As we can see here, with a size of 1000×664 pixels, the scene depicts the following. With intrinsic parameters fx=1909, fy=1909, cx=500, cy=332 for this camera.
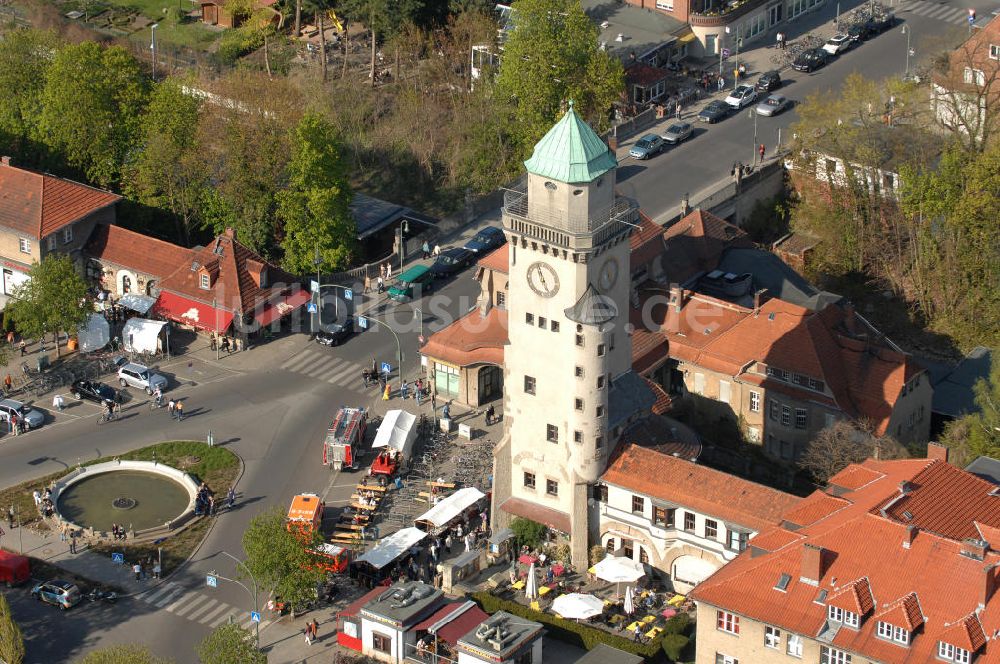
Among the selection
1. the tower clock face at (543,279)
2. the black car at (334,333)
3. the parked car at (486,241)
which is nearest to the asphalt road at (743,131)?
the parked car at (486,241)

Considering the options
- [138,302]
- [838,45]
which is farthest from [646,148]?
[138,302]

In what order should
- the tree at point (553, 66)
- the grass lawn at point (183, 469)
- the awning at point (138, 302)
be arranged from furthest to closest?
1. the tree at point (553, 66)
2. the awning at point (138, 302)
3. the grass lawn at point (183, 469)

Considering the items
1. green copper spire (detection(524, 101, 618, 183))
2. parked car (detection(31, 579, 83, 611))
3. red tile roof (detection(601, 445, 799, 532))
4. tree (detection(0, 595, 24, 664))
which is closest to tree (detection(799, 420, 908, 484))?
red tile roof (detection(601, 445, 799, 532))

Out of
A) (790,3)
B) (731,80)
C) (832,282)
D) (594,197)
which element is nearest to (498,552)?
(594,197)

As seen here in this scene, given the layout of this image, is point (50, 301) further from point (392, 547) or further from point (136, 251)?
point (392, 547)

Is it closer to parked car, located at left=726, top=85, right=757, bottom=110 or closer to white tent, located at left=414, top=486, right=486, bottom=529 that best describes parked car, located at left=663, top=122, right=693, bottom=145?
parked car, located at left=726, top=85, right=757, bottom=110

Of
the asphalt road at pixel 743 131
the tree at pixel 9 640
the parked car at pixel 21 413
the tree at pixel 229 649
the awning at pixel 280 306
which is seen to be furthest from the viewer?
the asphalt road at pixel 743 131

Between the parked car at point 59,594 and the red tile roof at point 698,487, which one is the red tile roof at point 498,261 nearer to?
the red tile roof at point 698,487
